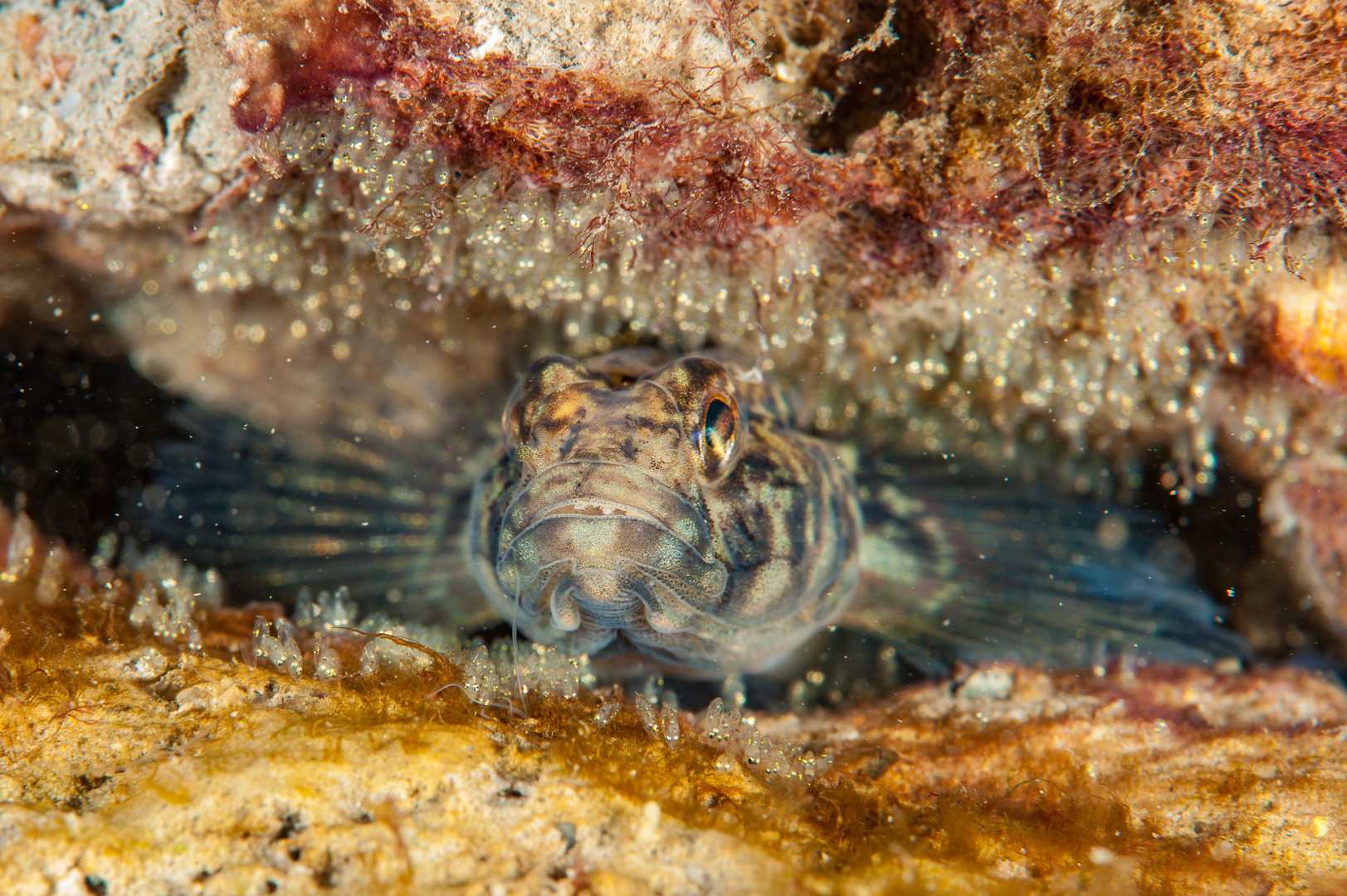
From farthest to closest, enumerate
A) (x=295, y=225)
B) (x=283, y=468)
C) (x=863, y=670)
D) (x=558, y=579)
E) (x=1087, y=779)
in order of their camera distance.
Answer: (x=283, y=468) < (x=863, y=670) < (x=295, y=225) < (x=558, y=579) < (x=1087, y=779)

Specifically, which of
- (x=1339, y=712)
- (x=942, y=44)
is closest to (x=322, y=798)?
(x=942, y=44)

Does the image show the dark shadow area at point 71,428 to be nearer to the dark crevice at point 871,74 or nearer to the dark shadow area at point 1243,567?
the dark crevice at point 871,74

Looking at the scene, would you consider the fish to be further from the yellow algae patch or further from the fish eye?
the yellow algae patch

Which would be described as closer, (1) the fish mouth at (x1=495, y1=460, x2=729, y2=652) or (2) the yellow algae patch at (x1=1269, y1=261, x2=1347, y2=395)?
(1) the fish mouth at (x1=495, y1=460, x2=729, y2=652)

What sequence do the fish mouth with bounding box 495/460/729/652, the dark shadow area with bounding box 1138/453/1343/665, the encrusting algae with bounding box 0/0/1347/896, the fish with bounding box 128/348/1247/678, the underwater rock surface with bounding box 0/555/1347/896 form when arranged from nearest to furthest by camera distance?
the underwater rock surface with bounding box 0/555/1347/896, the encrusting algae with bounding box 0/0/1347/896, the fish mouth with bounding box 495/460/729/652, the fish with bounding box 128/348/1247/678, the dark shadow area with bounding box 1138/453/1343/665

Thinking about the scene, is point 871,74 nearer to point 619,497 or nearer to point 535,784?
point 619,497

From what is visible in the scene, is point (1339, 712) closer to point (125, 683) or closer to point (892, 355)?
point (892, 355)

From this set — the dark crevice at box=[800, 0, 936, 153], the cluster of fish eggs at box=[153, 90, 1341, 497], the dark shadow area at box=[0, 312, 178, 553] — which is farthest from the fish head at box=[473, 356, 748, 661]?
the dark shadow area at box=[0, 312, 178, 553]

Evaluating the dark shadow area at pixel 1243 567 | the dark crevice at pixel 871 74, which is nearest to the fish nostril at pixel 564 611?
the dark crevice at pixel 871 74
